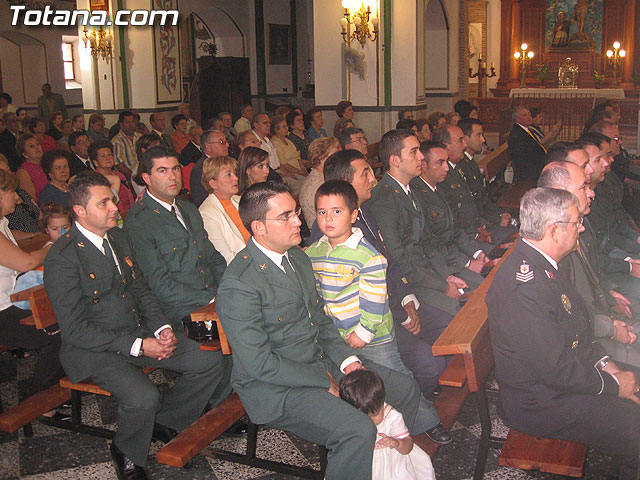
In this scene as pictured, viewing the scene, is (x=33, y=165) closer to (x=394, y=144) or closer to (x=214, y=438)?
(x=394, y=144)

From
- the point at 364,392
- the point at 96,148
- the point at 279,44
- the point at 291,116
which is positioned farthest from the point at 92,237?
the point at 279,44

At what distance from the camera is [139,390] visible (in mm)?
3131

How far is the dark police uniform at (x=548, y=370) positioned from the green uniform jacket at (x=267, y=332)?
0.75m

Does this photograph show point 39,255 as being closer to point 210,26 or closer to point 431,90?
point 431,90

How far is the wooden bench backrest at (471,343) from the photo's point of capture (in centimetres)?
278

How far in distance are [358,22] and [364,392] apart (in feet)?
30.9

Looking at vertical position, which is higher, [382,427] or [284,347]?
[284,347]

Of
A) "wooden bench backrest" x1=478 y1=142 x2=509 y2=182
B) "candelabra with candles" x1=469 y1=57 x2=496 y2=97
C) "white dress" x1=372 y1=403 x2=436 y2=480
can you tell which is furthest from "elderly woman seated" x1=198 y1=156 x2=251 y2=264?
"candelabra with candles" x1=469 y1=57 x2=496 y2=97

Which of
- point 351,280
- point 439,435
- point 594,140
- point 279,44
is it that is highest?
point 279,44

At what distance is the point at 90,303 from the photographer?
330 cm

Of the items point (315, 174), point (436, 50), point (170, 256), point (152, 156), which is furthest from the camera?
point (436, 50)

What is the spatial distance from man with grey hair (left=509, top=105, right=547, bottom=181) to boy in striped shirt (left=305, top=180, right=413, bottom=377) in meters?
4.90

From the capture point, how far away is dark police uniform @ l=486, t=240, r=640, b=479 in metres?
2.65

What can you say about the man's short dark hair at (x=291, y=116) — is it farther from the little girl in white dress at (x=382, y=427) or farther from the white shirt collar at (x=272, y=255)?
the little girl in white dress at (x=382, y=427)
